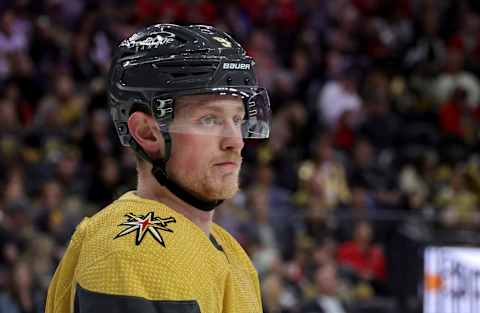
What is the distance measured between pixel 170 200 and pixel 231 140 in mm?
216

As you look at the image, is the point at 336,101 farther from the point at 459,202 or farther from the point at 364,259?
the point at 364,259

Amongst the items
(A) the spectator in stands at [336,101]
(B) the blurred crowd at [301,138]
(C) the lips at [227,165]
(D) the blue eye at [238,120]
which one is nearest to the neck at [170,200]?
(C) the lips at [227,165]

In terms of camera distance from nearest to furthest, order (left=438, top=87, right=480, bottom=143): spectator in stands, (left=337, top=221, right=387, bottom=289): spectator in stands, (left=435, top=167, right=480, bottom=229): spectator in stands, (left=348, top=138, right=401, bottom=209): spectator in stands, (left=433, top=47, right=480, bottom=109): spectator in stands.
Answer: (left=337, top=221, right=387, bottom=289): spectator in stands, (left=435, top=167, right=480, bottom=229): spectator in stands, (left=348, top=138, right=401, bottom=209): spectator in stands, (left=438, top=87, right=480, bottom=143): spectator in stands, (left=433, top=47, right=480, bottom=109): spectator in stands

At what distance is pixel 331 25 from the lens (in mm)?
13297

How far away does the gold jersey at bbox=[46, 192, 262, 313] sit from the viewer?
2.20 m

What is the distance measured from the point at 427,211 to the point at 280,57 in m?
3.89

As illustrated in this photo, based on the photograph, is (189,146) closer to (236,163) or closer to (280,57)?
(236,163)

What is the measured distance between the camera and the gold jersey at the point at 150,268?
2.20 m

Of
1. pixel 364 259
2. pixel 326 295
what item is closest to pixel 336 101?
pixel 364 259

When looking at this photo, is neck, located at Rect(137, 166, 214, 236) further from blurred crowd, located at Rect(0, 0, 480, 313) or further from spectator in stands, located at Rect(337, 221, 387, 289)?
spectator in stands, located at Rect(337, 221, 387, 289)

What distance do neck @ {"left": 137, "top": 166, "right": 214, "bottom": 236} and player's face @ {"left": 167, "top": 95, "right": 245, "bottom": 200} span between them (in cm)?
5

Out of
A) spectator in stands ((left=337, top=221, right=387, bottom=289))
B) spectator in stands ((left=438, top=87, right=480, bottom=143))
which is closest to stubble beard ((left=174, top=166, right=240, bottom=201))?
spectator in stands ((left=337, top=221, right=387, bottom=289))

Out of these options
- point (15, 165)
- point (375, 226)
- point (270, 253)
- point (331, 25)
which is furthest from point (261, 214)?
point (331, 25)

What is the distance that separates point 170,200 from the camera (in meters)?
2.51
